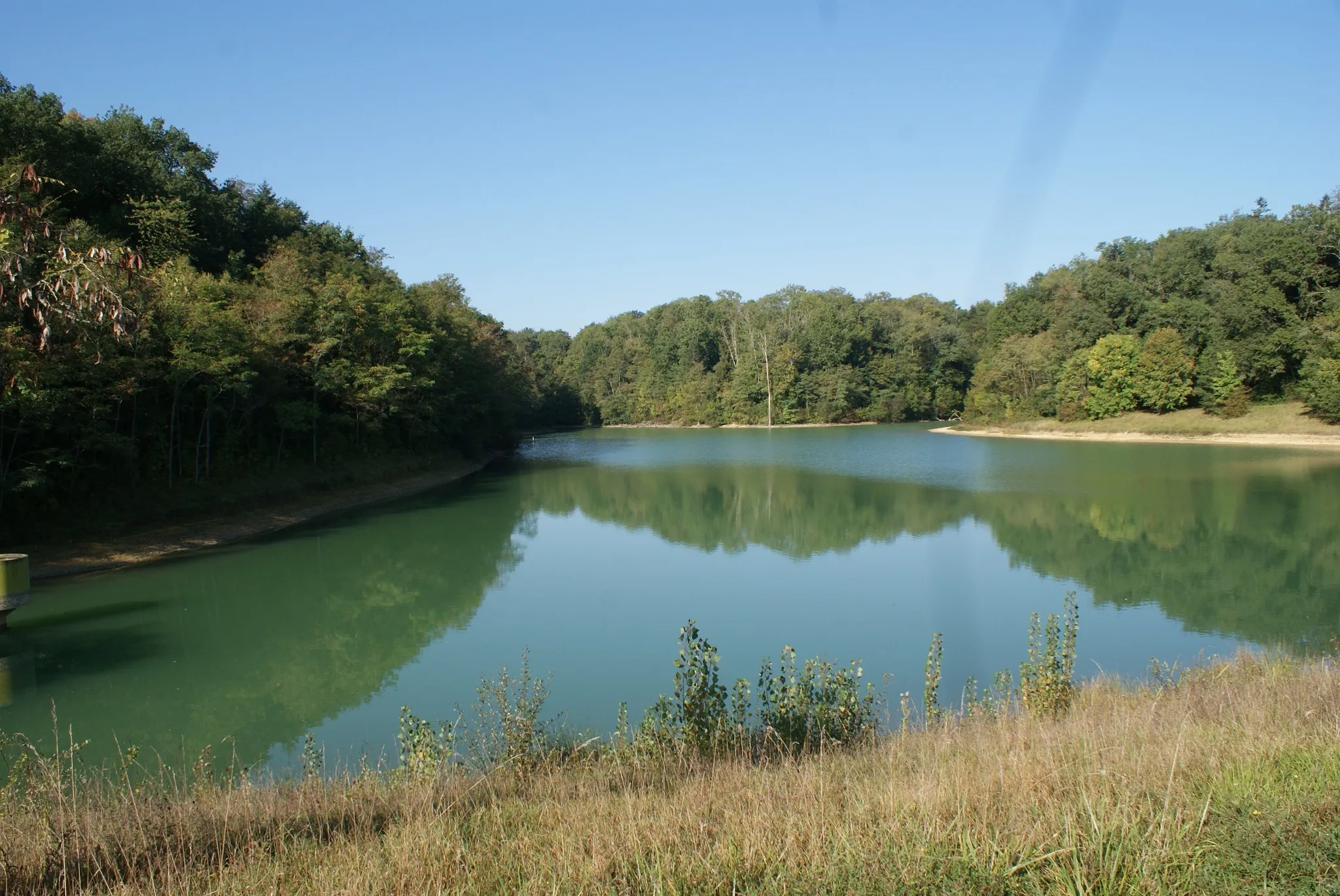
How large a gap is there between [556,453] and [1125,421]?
36566mm

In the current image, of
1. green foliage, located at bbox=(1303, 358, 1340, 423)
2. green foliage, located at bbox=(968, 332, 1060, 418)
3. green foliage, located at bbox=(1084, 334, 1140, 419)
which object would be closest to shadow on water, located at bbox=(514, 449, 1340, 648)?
green foliage, located at bbox=(1303, 358, 1340, 423)

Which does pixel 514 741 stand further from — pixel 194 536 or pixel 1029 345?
pixel 1029 345

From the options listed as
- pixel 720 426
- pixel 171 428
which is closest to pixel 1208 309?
pixel 720 426

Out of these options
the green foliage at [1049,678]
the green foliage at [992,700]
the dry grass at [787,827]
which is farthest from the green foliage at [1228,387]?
the dry grass at [787,827]

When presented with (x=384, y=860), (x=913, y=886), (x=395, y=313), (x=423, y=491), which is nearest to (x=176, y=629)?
(x=384, y=860)

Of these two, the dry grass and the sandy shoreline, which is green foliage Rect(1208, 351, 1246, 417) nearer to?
the sandy shoreline

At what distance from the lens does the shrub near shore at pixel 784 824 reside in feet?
11.5

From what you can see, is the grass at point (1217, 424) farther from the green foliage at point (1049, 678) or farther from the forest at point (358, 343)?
the green foliage at point (1049, 678)

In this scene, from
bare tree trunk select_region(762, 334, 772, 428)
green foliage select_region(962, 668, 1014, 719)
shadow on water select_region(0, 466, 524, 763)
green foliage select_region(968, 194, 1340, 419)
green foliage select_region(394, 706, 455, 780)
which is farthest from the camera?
bare tree trunk select_region(762, 334, 772, 428)

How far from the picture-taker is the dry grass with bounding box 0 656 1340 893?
350 cm

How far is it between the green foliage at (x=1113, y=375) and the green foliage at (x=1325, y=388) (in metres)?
9.42

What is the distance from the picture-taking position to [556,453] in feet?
189

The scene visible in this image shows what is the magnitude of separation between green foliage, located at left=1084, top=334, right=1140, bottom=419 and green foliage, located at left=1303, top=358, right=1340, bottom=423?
30.9ft

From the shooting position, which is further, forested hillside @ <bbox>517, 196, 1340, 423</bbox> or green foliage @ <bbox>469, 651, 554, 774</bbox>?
forested hillside @ <bbox>517, 196, 1340, 423</bbox>
